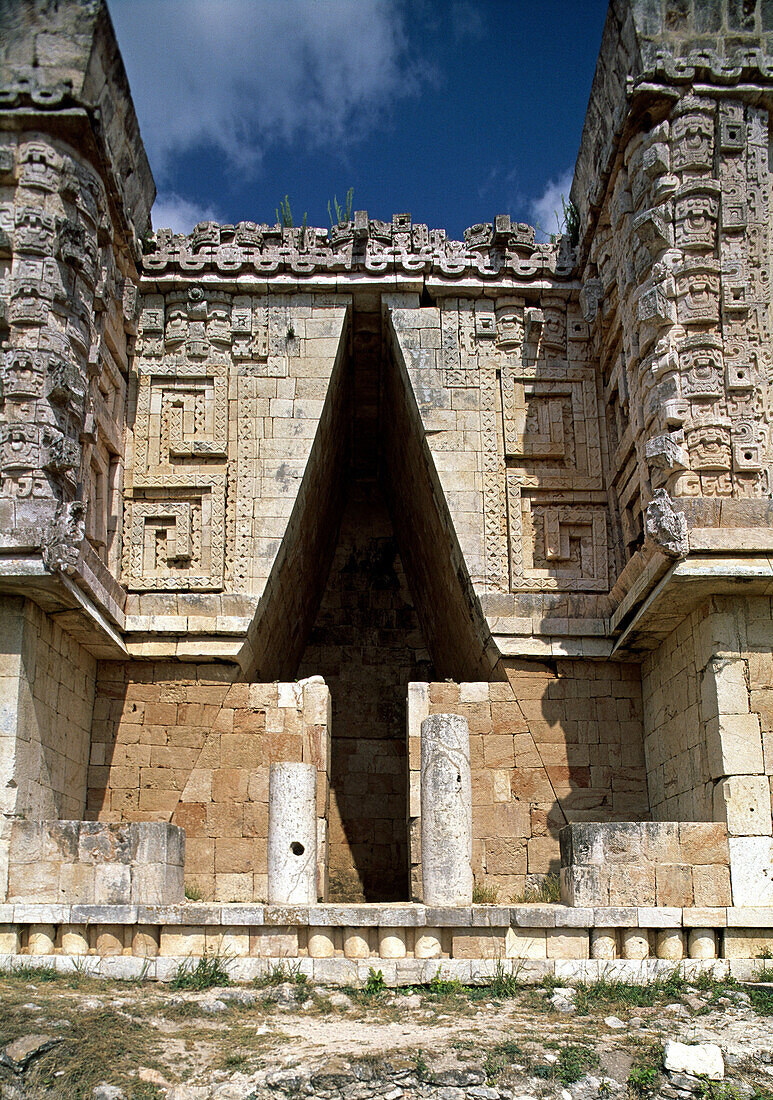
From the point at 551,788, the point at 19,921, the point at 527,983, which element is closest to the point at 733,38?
the point at 551,788

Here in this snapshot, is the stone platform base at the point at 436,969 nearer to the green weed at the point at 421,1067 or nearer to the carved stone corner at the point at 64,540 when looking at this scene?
the green weed at the point at 421,1067

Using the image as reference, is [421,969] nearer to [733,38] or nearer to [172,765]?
[172,765]

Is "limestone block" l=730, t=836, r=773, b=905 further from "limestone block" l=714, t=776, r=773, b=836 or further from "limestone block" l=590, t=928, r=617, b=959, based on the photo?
"limestone block" l=590, t=928, r=617, b=959

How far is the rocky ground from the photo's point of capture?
5.73 m

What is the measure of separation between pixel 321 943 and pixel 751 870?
336 centimetres

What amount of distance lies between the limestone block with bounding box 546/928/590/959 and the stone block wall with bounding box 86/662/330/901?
2772mm

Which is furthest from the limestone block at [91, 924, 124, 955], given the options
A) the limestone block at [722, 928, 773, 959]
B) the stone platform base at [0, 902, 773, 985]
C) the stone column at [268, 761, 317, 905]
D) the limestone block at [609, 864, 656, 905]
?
the limestone block at [722, 928, 773, 959]

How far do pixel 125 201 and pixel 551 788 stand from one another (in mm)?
7602

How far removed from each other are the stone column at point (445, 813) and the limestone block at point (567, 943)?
761 millimetres

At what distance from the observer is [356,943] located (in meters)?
7.66

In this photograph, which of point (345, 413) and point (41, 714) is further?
Answer: point (345, 413)

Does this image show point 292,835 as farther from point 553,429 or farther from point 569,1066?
point 553,429

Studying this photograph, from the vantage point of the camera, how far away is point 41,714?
8.95 meters

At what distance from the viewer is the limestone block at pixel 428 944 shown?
7.61 metres
